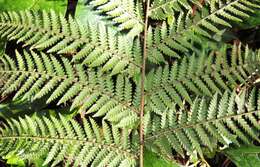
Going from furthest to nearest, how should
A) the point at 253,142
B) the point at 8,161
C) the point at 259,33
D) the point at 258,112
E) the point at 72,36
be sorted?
the point at 259,33 → the point at 253,142 → the point at 8,161 → the point at 72,36 → the point at 258,112

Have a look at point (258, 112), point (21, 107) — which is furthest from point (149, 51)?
point (21, 107)

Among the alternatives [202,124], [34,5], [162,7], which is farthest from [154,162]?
[34,5]

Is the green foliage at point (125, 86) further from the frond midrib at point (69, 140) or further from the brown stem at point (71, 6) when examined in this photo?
the brown stem at point (71, 6)

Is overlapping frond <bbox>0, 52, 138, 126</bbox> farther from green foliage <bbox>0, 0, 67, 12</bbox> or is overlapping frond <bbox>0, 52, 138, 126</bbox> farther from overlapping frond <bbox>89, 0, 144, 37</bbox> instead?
green foliage <bbox>0, 0, 67, 12</bbox>

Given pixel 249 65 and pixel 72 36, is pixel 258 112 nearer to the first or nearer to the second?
pixel 249 65

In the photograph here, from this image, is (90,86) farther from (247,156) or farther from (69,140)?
(247,156)
